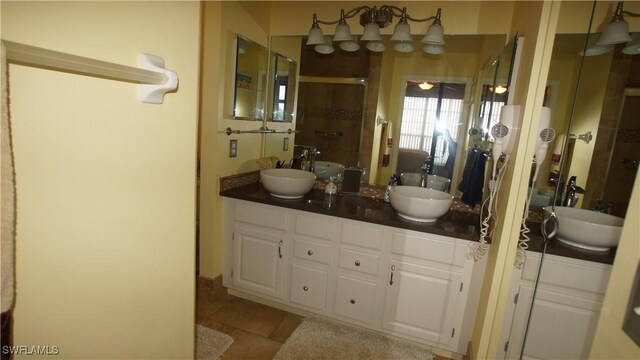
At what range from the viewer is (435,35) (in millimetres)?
2084

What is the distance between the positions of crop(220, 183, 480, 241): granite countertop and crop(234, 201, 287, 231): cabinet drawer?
0.06 metres

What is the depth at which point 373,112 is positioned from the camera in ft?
8.04

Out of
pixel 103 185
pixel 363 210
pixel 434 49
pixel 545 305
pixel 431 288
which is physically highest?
pixel 434 49

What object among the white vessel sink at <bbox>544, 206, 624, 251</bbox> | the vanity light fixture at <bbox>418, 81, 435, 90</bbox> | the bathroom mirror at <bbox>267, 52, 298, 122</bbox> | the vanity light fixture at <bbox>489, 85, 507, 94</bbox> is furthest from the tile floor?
the vanity light fixture at <bbox>418, 81, 435, 90</bbox>

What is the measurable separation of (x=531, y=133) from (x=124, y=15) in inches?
60.9

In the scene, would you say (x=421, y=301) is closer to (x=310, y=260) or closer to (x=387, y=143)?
(x=310, y=260)

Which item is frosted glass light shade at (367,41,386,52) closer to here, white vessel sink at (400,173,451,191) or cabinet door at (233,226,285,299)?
white vessel sink at (400,173,451,191)

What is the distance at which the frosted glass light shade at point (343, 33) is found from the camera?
2324mm

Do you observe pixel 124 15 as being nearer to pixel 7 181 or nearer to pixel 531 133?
pixel 7 181

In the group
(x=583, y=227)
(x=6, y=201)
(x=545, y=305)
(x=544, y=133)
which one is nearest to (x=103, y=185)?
(x=6, y=201)

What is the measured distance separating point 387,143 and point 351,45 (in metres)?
0.78

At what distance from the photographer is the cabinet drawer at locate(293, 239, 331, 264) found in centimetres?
220

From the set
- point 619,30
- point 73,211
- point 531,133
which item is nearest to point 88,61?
point 73,211

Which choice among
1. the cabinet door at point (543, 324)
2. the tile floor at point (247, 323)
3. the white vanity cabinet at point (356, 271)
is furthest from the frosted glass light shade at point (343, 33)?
the tile floor at point (247, 323)
